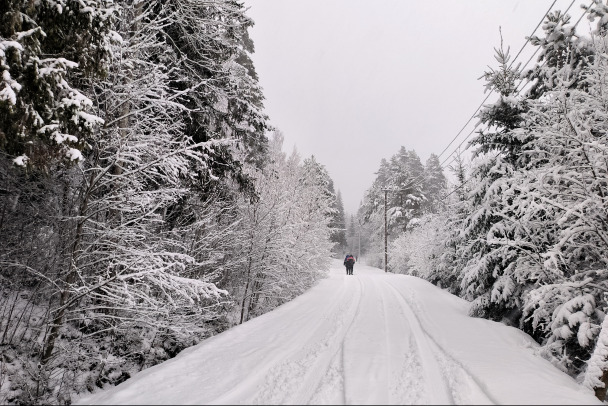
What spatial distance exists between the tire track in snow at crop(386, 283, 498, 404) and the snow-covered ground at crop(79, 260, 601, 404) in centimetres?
1

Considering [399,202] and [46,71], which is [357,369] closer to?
[46,71]

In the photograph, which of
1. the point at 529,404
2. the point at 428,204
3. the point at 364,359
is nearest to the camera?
the point at 529,404

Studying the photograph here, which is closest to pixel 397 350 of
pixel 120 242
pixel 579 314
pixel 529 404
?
pixel 529 404

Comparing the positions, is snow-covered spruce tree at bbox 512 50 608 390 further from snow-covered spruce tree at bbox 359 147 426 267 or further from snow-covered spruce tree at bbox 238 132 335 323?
snow-covered spruce tree at bbox 359 147 426 267

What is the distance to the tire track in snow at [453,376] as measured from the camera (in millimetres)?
3410

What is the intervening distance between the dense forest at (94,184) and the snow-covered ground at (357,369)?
3.63 feet

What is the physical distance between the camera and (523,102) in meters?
8.57

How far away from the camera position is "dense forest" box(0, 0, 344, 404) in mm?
3639

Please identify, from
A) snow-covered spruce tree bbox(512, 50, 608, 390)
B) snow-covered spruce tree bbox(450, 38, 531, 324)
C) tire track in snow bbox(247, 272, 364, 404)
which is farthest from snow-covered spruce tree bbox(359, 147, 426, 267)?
tire track in snow bbox(247, 272, 364, 404)

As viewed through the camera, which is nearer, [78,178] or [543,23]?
[78,178]

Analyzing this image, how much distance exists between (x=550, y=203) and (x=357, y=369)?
4518 mm

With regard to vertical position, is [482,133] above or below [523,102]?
below

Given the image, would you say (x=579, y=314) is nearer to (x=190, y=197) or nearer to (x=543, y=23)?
(x=543, y=23)

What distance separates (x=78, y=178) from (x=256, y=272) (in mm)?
7367
